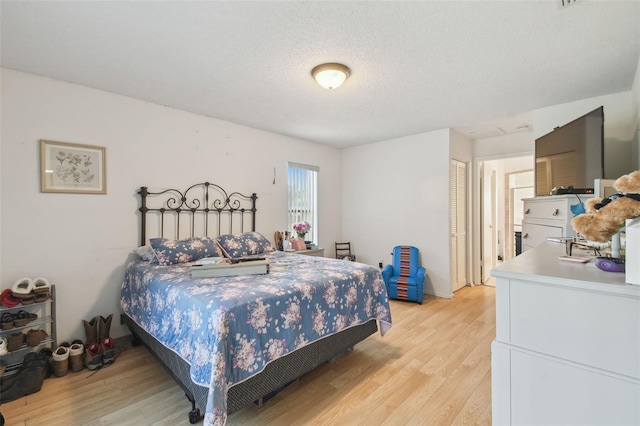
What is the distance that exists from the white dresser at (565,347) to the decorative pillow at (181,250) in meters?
2.70

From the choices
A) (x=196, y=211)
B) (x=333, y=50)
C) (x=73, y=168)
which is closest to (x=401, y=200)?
(x=333, y=50)

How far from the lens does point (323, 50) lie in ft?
6.83

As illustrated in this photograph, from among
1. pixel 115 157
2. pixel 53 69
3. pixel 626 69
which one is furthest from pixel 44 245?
pixel 626 69

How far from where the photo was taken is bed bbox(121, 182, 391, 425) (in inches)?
61.4

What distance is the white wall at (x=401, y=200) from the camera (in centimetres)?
416

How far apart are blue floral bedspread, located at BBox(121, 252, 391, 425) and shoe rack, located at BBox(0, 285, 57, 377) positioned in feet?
1.73

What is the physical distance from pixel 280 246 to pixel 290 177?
3.87 ft

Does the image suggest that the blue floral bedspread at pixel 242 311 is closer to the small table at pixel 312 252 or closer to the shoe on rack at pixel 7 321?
the shoe on rack at pixel 7 321

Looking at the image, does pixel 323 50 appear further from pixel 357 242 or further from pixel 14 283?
pixel 357 242

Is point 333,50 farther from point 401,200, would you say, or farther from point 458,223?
point 458,223

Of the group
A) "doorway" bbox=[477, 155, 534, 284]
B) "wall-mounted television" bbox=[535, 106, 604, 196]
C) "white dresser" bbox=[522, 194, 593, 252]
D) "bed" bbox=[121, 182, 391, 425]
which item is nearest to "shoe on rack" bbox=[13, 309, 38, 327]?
"bed" bbox=[121, 182, 391, 425]

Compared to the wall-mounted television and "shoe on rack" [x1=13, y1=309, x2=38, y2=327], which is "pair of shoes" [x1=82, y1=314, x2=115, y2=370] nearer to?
"shoe on rack" [x1=13, y1=309, x2=38, y2=327]

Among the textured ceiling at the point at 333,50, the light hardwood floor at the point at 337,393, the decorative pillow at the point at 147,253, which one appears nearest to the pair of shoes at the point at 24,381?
the light hardwood floor at the point at 337,393

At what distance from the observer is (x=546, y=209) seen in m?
2.41
